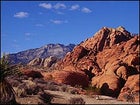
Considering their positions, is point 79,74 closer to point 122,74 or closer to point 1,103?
point 122,74

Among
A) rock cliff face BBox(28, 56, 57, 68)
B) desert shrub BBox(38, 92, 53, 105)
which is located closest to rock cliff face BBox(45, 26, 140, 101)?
rock cliff face BBox(28, 56, 57, 68)

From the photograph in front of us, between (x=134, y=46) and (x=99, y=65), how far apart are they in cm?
604

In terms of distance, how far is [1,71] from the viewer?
19.9 meters

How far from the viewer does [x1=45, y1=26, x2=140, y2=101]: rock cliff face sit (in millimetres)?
48625

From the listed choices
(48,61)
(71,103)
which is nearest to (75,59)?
(48,61)

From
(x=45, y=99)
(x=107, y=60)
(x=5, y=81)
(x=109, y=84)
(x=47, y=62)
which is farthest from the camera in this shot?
(x=47, y=62)

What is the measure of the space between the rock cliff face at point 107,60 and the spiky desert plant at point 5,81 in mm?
26276

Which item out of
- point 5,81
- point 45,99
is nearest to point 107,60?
point 45,99

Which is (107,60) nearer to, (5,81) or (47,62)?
(47,62)

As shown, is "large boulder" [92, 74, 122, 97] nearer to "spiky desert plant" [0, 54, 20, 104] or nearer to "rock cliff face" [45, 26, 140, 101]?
"rock cliff face" [45, 26, 140, 101]

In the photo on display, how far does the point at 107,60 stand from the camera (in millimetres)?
58219

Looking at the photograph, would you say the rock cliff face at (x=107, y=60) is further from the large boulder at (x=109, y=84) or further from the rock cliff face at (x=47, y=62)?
the rock cliff face at (x=47, y=62)

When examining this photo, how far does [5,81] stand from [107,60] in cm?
3968

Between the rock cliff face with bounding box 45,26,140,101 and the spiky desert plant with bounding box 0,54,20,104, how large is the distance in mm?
26276
